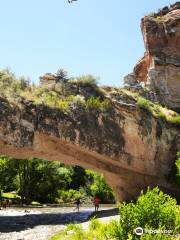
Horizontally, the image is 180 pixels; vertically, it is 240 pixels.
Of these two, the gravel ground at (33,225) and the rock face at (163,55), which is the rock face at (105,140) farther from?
the rock face at (163,55)

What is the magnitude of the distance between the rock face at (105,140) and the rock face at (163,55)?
5.53 meters

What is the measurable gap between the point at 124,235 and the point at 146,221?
886 millimetres

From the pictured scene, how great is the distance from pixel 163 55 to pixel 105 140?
1476 centimetres

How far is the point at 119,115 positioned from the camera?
3281 centimetres

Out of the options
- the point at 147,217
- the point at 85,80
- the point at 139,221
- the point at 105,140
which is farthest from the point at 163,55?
the point at 139,221

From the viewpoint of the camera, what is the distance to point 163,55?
41938 mm

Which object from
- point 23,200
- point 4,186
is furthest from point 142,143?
point 4,186

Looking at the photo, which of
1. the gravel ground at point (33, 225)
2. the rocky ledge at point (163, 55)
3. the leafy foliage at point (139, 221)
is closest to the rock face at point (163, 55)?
the rocky ledge at point (163, 55)

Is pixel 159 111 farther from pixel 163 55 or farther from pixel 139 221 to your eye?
pixel 139 221

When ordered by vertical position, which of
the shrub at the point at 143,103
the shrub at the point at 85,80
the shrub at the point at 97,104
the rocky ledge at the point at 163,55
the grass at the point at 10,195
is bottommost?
the grass at the point at 10,195

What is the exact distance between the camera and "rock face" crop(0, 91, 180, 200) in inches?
1076

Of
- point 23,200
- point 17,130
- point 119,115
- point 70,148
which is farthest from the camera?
point 23,200

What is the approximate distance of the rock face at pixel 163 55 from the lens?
40750 millimetres

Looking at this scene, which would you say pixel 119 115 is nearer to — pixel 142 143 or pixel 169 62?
pixel 142 143
